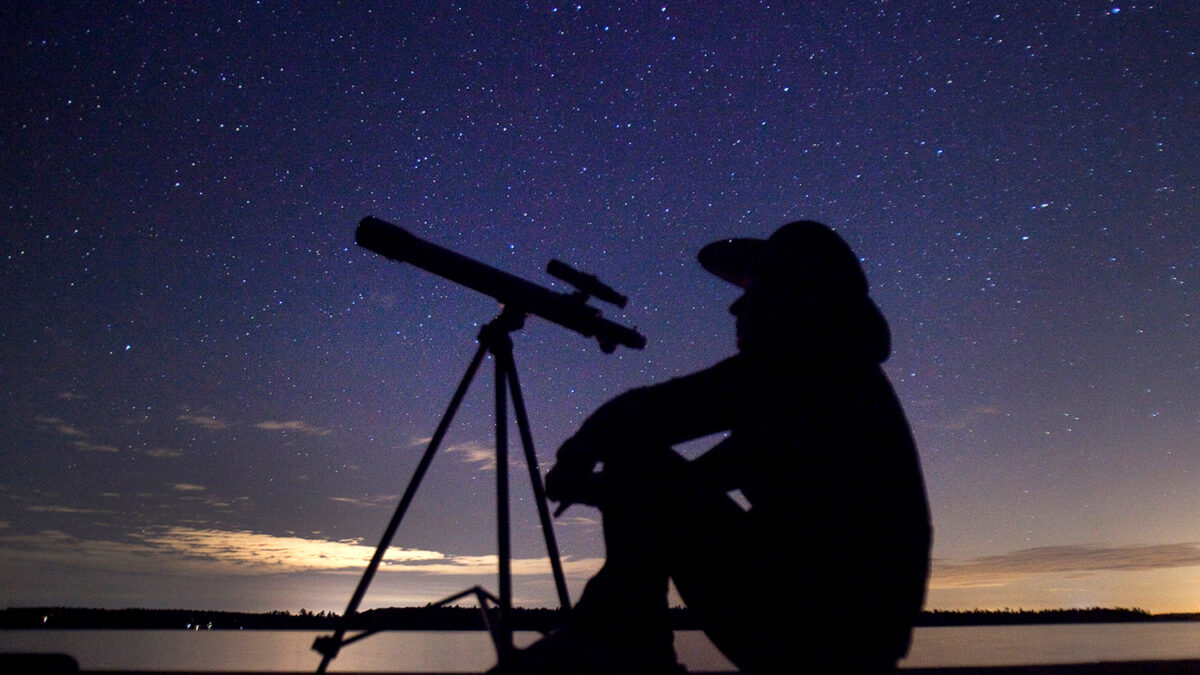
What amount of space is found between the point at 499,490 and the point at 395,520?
45 cm

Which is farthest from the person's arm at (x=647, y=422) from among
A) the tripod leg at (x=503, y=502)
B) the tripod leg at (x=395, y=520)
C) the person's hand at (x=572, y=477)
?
the tripod leg at (x=395, y=520)

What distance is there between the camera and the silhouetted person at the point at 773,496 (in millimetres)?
1229

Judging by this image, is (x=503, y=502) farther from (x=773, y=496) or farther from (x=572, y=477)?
(x=773, y=496)

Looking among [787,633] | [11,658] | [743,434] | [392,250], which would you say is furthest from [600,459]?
[11,658]

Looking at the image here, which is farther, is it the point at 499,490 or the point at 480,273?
the point at 480,273

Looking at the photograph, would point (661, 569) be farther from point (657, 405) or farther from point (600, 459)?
point (657, 405)

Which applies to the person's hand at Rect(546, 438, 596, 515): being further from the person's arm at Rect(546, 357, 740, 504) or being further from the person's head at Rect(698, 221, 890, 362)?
the person's head at Rect(698, 221, 890, 362)

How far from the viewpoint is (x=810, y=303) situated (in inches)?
55.7

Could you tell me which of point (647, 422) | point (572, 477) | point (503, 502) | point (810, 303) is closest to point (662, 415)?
point (647, 422)

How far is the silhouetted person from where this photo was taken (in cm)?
123

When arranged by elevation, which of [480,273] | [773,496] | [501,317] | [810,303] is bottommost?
[773,496]

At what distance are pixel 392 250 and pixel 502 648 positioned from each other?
1.56 meters

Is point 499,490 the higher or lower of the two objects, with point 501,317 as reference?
lower

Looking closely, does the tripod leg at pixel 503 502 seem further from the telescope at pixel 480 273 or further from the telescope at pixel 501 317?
the telescope at pixel 480 273
